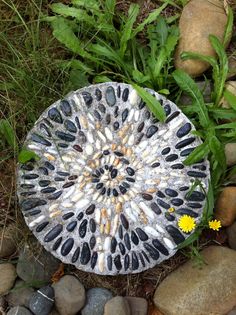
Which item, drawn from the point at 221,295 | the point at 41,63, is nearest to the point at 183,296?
the point at 221,295

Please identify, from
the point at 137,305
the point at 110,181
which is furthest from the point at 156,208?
the point at 137,305

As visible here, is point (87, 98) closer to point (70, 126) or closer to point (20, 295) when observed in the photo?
point (70, 126)

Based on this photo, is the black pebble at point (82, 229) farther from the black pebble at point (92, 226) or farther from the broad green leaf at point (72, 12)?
the broad green leaf at point (72, 12)

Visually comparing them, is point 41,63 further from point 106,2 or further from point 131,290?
point 131,290

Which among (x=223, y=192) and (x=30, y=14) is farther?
(x=30, y=14)

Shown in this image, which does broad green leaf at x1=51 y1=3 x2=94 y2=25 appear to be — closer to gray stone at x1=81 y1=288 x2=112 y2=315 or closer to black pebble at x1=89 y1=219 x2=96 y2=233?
black pebble at x1=89 y1=219 x2=96 y2=233

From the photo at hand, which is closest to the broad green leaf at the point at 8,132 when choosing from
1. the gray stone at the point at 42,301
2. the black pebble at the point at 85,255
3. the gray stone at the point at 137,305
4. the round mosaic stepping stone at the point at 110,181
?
the round mosaic stepping stone at the point at 110,181
